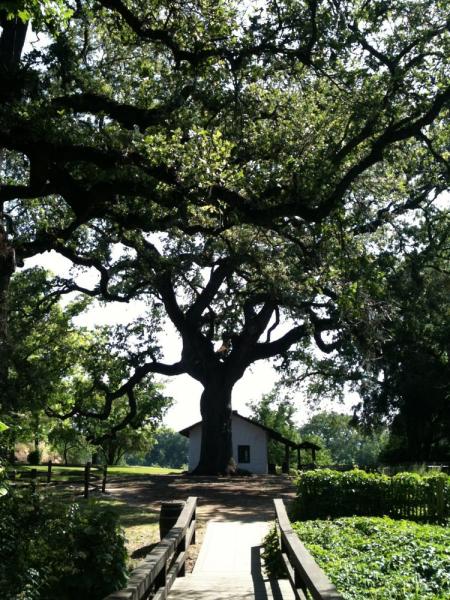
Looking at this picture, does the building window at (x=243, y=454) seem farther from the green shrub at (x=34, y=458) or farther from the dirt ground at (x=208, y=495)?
the dirt ground at (x=208, y=495)

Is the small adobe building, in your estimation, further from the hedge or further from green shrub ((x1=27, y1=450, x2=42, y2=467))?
the hedge

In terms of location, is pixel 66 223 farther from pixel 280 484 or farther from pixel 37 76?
pixel 280 484

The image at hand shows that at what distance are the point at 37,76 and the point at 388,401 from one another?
1357 inches

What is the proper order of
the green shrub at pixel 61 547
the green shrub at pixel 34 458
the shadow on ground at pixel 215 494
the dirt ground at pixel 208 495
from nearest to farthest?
1. the green shrub at pixel 61 547
2. the dirt ground at pixel 208 495
3. the shadow on ground at pixel 215 494
4. the green shrub at pixel 34 458

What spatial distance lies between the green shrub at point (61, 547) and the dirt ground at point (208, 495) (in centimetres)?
501

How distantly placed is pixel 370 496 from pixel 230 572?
257 inches

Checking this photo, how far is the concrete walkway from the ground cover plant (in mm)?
523

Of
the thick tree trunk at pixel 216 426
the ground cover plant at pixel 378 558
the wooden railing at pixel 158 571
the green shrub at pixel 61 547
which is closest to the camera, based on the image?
the wooden railing at pixel 158 571

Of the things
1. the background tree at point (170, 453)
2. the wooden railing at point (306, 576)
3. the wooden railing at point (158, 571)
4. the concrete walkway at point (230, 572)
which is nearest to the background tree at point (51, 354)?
the concrete walkway at point (230, 572)

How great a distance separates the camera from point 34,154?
13398mm

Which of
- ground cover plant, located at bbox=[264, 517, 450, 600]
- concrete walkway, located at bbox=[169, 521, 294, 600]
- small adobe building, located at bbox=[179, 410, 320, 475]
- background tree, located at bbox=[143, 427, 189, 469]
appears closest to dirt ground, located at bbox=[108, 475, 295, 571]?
concrete walkway, located at bbox=[169, 521, 294, 600]

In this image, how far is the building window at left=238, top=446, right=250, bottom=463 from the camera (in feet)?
203

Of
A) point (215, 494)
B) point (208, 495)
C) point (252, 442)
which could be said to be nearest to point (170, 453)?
point (252, 442)

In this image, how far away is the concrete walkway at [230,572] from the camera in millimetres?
8859
